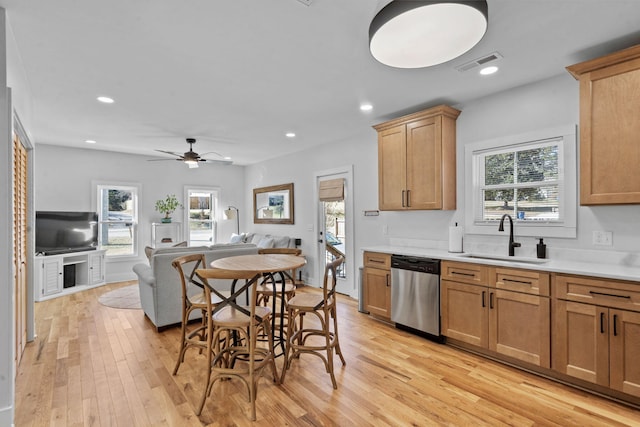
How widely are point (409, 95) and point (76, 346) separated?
4364 mm

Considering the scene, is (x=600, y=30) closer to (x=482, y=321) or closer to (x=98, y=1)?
(x=482, y=321)

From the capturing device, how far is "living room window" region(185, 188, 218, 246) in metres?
7.48

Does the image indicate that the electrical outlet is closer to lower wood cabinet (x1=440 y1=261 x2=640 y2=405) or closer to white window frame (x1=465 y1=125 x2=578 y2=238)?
white window frame (x1=465 y1=125 x2=578 y2=238)

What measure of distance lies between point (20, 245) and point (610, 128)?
510cm

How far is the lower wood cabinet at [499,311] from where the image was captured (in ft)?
8.65

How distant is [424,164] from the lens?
3.74 m

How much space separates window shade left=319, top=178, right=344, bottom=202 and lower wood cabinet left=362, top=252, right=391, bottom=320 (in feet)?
5.02

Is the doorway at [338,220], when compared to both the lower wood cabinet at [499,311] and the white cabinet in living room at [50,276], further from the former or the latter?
the white cabinet in living room at [50,276]

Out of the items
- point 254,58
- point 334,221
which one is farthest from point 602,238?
point 334,221

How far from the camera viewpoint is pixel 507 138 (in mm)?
3330

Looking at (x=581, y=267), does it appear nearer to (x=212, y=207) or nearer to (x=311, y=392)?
(x=311, y=392)

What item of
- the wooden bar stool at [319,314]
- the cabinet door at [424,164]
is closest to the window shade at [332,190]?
the cabinet door at [424,164]

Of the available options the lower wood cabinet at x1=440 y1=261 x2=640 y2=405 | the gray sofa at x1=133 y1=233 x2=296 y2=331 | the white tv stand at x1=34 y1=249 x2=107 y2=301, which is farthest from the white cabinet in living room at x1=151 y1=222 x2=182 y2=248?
the lower wood cabinet at x1=440 y1=261 x2=640 y2=405

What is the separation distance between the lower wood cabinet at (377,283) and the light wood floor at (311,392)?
0.55 meters
